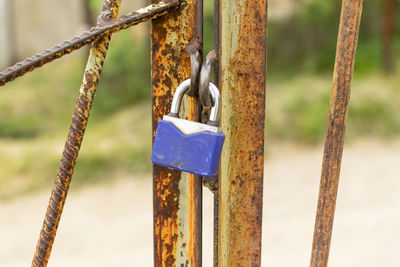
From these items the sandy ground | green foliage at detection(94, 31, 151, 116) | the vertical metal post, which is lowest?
the sandy ground

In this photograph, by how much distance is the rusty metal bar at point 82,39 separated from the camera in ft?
2.40

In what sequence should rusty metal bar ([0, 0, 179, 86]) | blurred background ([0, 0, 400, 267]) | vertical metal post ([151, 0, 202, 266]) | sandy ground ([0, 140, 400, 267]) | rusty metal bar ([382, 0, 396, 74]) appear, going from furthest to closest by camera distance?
1. rusty metal bar ([382, 0, 396, 74])
2. blurred background ([0, 0, 400, 267])
3. sandy ground ([0, 140, 400, 267])
4. vertical metal post ([151, 0, 202, 266])
5. rusty metal bar ([0, 0, 179, 86])

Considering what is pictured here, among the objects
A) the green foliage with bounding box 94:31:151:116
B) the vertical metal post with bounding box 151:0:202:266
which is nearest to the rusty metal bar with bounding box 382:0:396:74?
the green foliage with bounding box 94:31:151:116

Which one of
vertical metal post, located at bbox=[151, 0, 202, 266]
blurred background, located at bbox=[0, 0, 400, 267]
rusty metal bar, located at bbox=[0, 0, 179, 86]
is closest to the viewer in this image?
rusty metal bar, located at bbox=[0, 0, 179, 86]

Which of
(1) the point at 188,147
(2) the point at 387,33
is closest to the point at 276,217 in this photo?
(2) the point at 387,33

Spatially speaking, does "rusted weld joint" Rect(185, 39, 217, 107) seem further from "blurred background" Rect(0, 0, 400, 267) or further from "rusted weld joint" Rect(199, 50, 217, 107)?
"blurred background" Rect(0, 0, 400, 267)

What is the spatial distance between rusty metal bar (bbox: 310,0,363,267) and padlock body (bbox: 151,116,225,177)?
10.0 inches

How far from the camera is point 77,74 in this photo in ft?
29.8

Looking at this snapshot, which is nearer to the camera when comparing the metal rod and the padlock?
the padlock

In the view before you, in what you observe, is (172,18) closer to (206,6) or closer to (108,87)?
(206,6)

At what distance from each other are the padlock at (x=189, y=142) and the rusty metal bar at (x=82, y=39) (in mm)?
132

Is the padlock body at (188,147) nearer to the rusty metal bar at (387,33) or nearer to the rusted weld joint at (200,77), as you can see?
the rusted weld joint at (200,77)

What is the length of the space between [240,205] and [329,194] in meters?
0.17

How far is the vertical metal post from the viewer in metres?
0.86
